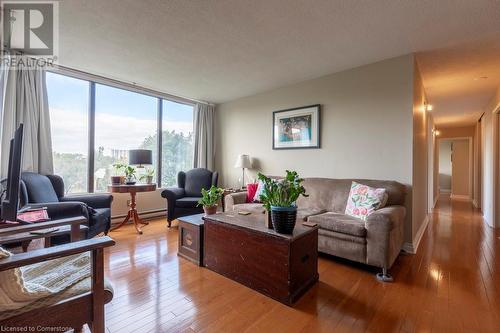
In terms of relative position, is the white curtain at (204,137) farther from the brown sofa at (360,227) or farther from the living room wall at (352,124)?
the brown sofa at (360,227)

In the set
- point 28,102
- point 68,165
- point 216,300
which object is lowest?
point 216,300

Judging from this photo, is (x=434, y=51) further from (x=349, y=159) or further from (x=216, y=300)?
(x=216, y=300)

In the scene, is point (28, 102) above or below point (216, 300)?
above

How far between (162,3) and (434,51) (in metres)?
2.90

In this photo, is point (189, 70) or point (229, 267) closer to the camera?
A: point (229, 267)

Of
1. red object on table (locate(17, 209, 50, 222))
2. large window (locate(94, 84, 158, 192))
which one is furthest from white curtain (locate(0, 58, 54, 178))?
red object on table (locate(17, 209, 50, 222))

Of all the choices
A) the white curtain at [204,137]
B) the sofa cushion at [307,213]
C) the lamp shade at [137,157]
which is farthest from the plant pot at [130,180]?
the sofa cushion at [307,213]

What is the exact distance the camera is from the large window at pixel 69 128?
3.31m

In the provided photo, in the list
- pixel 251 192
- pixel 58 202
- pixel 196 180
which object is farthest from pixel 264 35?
pixel 58 202

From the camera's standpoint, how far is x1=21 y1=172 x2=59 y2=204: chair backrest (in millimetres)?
2486

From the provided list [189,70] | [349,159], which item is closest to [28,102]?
[189,70]

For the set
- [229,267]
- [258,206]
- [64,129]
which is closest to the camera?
[229,267]

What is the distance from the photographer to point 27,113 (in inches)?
113

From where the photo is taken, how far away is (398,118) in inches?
110
